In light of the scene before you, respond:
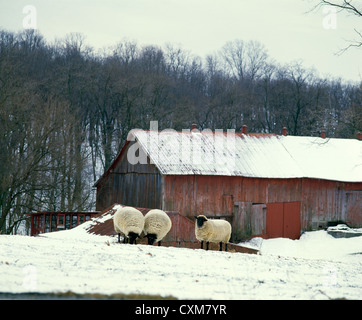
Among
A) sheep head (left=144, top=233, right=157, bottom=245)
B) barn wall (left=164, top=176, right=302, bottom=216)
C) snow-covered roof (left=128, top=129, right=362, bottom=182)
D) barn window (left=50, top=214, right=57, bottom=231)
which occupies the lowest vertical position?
barn window (left=50, top=214, right=57, bottom=231)

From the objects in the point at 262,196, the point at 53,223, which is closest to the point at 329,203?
the point at 262,196

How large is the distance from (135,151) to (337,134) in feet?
118

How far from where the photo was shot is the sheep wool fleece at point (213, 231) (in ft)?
63.6

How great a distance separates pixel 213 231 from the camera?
64.0 feet

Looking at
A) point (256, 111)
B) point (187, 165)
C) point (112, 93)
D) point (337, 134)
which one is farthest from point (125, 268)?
point (256, 111)

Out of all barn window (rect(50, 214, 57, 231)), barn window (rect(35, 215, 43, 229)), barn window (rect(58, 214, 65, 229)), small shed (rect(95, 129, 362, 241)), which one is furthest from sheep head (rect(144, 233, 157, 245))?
barn window (rect(35, 215, 43, 229))

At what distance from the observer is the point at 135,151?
32594mm

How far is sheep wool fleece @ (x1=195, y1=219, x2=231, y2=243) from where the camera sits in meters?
19.4

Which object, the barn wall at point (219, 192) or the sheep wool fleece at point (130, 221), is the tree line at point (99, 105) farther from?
the sheep wool fleece at point (130, 221)

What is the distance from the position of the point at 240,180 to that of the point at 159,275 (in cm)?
2546

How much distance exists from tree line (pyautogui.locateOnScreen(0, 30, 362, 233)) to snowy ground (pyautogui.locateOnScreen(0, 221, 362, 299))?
25980 millimetres

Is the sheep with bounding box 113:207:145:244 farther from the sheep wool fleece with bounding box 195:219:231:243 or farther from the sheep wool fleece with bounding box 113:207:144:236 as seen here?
the sheep wool fleece with bounding box 195:219:231:243

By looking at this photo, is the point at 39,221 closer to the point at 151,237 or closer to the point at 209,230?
the point at 151,237

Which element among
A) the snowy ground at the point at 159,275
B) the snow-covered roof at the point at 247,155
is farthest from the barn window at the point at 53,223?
the snowy ground at the point at 159,275
